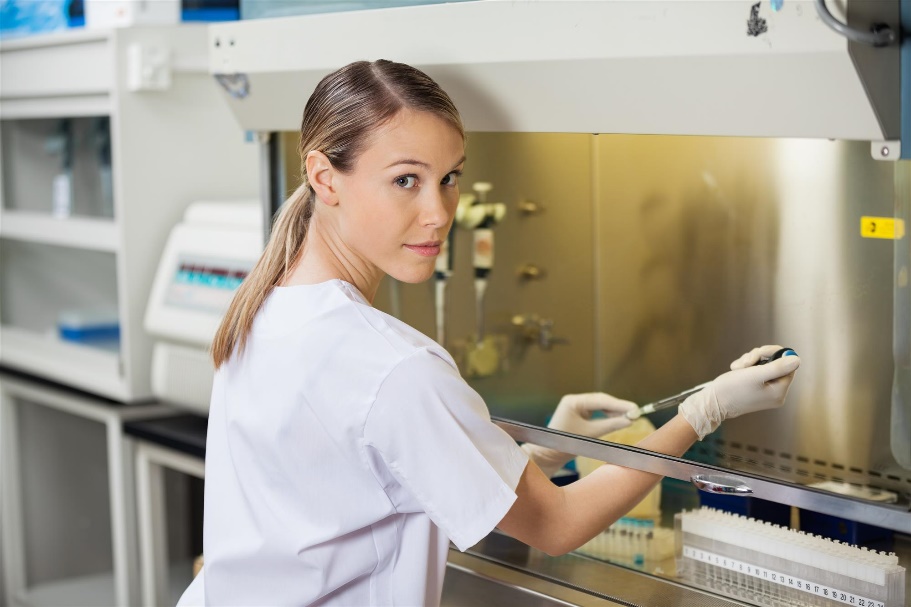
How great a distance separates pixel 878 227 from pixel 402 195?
573mm

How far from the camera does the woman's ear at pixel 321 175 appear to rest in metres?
1.17

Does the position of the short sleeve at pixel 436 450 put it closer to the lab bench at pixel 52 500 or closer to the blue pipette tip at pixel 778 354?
the blue pipette tip at pixel 778 354

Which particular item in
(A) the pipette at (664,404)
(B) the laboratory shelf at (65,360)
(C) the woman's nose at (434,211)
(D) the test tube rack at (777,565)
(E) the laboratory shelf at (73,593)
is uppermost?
(C) the woman's nose at (434,211)

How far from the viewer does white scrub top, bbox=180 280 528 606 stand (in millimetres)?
1047

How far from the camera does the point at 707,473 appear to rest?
3.89 ft

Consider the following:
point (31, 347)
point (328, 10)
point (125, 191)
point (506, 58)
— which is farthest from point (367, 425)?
point (31, 347)

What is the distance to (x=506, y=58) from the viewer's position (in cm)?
124

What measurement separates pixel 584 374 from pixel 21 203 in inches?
77.0

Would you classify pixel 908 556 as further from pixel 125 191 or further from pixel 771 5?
pixel 125 191

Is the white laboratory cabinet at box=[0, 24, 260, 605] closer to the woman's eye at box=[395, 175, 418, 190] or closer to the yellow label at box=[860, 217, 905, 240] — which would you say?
the woman's eye at box=[395, 175, 418, 190]

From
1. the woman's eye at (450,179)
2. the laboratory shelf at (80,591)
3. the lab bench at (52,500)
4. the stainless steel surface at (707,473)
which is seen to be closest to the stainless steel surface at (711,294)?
the stainless steel surface at (707,473)

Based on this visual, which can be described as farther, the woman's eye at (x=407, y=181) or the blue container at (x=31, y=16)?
the blue container at (x=31, y=16)

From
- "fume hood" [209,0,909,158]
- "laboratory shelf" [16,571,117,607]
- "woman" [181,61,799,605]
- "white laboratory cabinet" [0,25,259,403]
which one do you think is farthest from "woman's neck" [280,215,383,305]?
"laboratory shelf" [16,571,117,607]

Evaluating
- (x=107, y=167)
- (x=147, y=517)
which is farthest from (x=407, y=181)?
(x=107, y=167)
